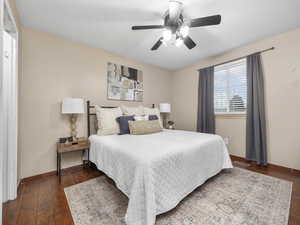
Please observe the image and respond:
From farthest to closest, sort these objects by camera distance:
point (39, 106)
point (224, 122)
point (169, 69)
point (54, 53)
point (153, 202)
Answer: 1. point (169, 69)
2. point (224, 122)
3. point (54, 53)
4. point (39, 106)
5. point (153, 202)

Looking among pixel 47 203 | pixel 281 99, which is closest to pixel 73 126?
pixel 47 203

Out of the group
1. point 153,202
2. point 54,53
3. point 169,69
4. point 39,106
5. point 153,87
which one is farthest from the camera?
point 169,69

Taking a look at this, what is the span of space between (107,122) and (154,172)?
61.2 inches

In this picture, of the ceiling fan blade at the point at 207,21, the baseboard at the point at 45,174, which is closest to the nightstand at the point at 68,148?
the baseboard at the point at 45,174

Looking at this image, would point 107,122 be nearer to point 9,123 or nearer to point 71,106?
point 71,106

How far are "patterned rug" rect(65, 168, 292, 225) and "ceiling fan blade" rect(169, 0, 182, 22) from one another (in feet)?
7.35

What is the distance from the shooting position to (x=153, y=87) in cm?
387

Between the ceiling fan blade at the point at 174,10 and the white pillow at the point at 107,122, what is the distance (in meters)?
1.83

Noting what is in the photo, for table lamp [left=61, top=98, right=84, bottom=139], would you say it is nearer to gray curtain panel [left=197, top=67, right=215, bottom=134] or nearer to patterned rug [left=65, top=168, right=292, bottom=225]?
patterned rug [left=65, top=168, right=292, bottom=225]

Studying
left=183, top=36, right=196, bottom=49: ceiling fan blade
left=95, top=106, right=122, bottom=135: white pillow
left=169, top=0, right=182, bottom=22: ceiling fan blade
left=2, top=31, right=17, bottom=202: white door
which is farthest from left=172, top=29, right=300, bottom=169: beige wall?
left=2, top=31, right=17, bottom=202: white door

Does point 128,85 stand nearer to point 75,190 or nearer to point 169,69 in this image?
point 169,69

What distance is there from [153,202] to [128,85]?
2674mm

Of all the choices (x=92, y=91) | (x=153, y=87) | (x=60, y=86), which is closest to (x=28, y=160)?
(x=60, y=86)

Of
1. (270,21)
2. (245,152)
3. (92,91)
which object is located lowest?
(245,152)
